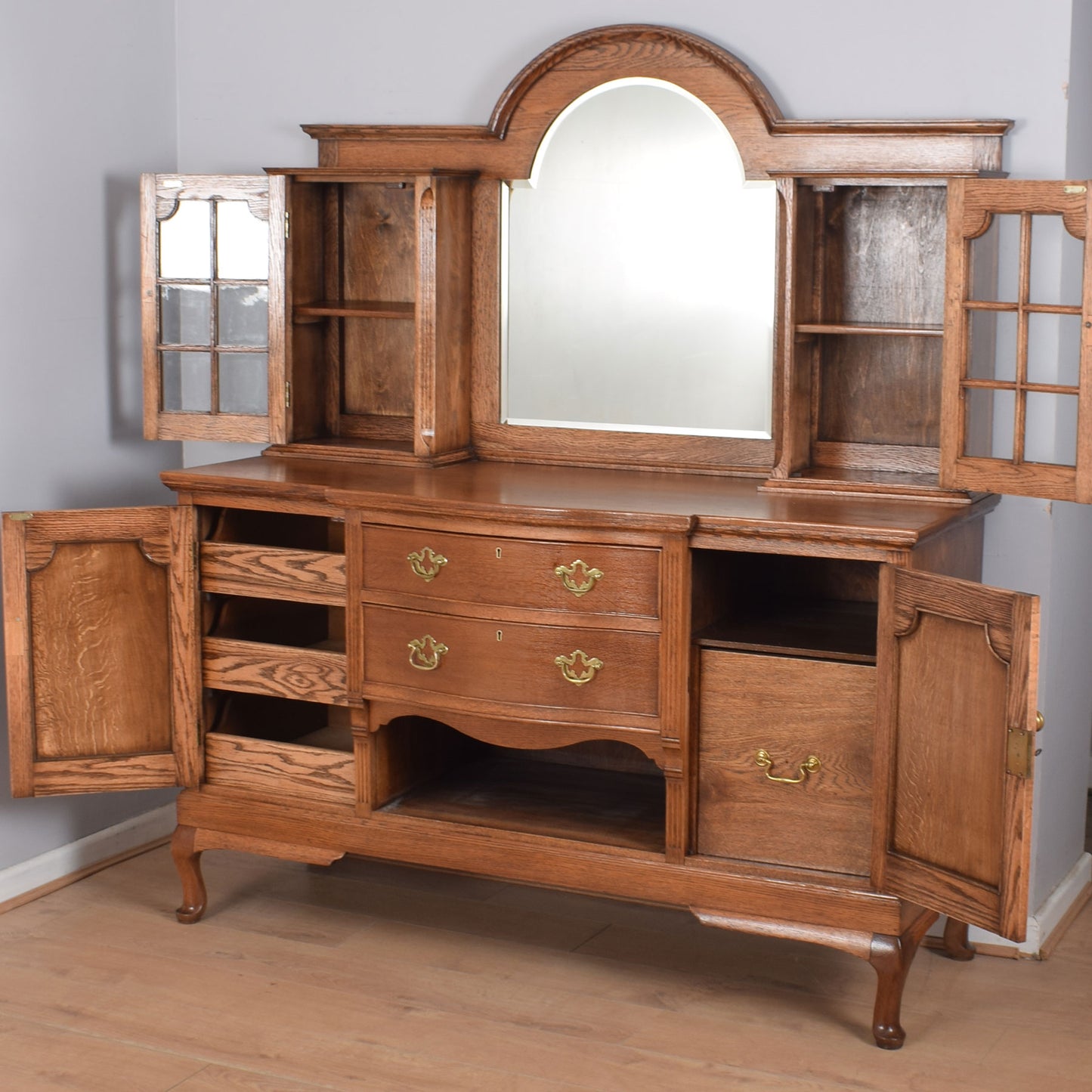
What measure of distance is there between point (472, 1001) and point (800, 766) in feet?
2.88

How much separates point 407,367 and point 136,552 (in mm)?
842

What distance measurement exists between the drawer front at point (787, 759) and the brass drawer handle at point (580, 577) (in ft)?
0.88

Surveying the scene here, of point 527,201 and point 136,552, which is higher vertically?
point 527,201

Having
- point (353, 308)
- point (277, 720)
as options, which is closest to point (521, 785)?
point (277, 720)

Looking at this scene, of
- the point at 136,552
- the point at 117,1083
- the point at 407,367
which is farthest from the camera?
the point at 407,367

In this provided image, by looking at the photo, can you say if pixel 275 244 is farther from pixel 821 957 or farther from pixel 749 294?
pixel 821 957

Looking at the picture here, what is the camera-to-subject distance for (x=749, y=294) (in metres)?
3.56

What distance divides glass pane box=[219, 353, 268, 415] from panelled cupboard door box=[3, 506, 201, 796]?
405 millimetres

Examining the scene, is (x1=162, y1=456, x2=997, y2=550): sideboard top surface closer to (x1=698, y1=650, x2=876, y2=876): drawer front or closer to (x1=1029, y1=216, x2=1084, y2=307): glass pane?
(x1=698, y1=650, x2=876, y2=876): drawer front

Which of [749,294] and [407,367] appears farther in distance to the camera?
[407,367]

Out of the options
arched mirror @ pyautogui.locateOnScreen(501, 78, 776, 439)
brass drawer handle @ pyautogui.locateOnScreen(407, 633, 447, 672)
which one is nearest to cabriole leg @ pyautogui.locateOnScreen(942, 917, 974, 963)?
arched mirror @ pyautogui.locateOnScreen(501, 78, 776, 439)

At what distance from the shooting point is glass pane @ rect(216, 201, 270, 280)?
A: 3.75 m

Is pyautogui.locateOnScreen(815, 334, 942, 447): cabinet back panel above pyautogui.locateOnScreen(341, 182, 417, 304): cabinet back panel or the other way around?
the other way around

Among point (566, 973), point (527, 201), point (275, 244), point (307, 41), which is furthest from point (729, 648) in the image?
point (307, 41)
